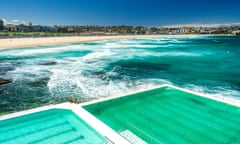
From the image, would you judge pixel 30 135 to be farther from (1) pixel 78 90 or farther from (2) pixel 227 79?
(2) pixel 227 79

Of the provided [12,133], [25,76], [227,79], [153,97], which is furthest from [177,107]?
[25,76]

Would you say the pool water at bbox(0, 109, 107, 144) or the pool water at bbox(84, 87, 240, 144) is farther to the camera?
the pool water at bbox(84, 87, 240, 144)

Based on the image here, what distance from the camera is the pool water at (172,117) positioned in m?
5.58

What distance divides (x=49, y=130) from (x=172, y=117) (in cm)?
406

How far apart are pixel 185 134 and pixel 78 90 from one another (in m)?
7.39

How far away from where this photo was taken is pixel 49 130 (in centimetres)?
556

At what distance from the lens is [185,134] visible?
5.70m

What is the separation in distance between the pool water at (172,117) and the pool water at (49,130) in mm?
936

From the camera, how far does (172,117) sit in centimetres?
672

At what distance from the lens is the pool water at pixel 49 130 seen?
505 cm

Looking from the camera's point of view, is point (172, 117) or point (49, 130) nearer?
point (49, 130)

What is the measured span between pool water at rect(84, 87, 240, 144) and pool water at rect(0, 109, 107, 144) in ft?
3.07

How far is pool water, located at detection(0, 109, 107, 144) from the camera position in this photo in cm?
505

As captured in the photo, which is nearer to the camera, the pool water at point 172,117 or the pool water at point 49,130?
the pool water at point 49,130
